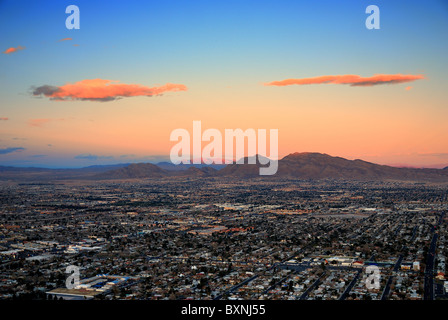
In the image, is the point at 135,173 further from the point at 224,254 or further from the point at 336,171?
the point at 224,254

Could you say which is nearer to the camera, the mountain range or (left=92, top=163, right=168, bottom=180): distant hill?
the mountain range

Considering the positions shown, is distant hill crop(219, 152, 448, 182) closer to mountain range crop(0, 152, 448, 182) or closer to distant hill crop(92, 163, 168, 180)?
mountain range crop(0, 152, 448, 182)

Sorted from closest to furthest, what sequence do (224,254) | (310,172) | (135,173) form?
(224,254)
(310,172)
(135,173)

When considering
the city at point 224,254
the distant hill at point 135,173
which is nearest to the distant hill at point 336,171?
the distant hill at point 135,173

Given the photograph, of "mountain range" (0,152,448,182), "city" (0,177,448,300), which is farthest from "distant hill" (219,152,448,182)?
"city" (0,177,448,300)

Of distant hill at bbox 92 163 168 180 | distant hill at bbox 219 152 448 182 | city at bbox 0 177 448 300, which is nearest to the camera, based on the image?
city at bbox 0 177 448 300

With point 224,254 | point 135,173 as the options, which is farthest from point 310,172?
point 224,254

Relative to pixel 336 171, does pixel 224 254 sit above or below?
below

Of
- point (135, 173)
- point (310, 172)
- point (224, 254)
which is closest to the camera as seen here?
point (224, 254)
